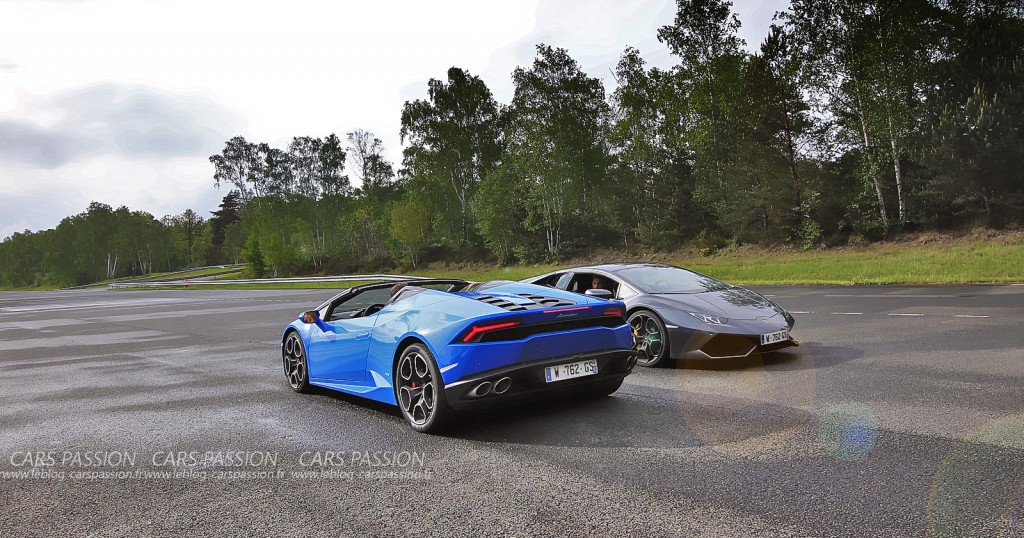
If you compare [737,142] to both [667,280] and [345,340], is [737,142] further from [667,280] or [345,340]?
[345,340]

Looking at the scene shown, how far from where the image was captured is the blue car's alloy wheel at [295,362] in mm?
6891

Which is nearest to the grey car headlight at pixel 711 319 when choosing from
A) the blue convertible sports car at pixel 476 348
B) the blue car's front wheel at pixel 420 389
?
the blue convertible sports car at pixel 476 348

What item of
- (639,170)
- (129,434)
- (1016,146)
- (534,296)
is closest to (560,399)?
(534,296)

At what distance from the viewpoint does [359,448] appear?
467 cm

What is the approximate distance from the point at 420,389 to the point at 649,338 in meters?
3.62

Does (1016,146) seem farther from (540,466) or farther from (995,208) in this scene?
(540,466)

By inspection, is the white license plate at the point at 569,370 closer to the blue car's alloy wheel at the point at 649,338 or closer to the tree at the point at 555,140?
the blue car's alloy wheel at the point at 649,338

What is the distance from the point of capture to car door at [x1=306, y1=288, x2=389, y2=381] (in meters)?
5.79

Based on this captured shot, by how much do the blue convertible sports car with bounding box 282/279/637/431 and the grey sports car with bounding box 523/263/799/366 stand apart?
4.01 feet

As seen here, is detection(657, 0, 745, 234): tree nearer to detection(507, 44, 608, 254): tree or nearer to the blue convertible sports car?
detection(507, 44, 608, 254): tree

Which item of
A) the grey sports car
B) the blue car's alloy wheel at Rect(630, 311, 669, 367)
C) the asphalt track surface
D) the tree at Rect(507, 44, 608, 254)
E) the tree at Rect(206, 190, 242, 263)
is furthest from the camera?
the tree at Rect(206, 190, 242, 263)

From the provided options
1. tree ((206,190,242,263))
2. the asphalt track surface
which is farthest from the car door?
tree ((206,190,242,263))

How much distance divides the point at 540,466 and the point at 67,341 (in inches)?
550

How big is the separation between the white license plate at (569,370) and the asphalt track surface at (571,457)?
1.23 ft
